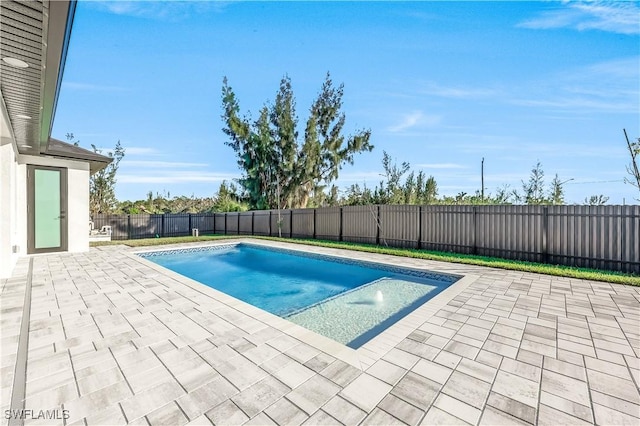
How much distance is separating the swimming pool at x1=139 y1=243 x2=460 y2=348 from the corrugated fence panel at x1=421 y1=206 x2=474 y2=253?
2.76 metres

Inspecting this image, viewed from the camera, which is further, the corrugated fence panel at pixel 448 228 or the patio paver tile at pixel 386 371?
the corrugated fence panel at pixel 448 228

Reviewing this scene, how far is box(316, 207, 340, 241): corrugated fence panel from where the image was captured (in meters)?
10.9

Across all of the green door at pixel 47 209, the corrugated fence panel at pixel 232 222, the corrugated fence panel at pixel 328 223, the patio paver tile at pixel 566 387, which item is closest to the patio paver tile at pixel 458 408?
the patio paver tile at pixel 566 387

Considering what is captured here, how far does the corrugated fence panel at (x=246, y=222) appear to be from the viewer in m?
15.2

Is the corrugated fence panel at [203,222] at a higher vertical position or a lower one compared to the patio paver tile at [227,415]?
higher

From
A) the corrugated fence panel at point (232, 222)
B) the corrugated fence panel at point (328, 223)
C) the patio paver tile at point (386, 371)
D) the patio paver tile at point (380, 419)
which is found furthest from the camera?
the corrugated fence panel at point (232, 222)

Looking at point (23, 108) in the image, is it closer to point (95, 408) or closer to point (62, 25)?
point (62, 25)

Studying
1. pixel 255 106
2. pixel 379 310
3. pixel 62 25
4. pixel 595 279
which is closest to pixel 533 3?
pixel 595 279

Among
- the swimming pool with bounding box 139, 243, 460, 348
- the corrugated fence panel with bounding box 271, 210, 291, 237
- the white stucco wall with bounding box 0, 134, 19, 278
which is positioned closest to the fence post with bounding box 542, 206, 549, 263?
the swimming pool with bounding box 139, 243, 460, 348

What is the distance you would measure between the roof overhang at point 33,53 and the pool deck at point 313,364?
109 inches

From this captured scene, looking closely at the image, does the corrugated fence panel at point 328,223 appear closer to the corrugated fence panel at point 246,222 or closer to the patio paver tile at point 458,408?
the corrugated fence panel at point 246,222

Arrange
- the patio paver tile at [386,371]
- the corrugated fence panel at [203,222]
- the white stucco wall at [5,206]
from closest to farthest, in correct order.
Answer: the patio paver tile at [386,371] → the white stucco wall at [5,206] → the corrugated fence panel at [203,222]

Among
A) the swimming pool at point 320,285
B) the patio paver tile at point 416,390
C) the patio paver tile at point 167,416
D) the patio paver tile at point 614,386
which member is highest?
the patio paver tile at point 167,416

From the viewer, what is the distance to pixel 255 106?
17.2 meters
